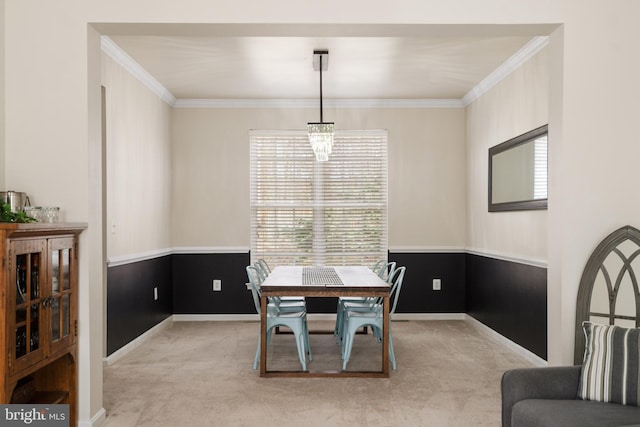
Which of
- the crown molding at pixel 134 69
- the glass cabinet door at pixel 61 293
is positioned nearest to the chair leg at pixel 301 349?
the glass cabinet door at pixel 61 293

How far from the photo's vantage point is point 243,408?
12.4 ft

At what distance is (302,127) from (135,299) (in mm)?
2804

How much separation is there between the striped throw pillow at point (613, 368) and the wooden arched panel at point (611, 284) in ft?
1.36

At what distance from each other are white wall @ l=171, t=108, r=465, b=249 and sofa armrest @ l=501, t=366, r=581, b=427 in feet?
14.0

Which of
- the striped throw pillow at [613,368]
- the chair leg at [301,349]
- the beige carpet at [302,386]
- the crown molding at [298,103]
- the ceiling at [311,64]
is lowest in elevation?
the beige carpet at [302,386]

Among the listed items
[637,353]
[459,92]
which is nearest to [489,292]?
[459,92]

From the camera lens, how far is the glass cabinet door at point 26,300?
2.53 metres

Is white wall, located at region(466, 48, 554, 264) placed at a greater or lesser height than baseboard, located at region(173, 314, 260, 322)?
greater

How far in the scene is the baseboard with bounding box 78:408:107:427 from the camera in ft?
10.7

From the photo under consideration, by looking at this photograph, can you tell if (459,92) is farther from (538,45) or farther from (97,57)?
(97,57)

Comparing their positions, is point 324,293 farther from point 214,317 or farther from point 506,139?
point 214,317

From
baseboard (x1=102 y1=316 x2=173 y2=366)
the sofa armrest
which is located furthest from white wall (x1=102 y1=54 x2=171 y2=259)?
the sofa armrest

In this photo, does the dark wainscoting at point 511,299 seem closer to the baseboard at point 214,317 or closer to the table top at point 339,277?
the table top at point 339,277

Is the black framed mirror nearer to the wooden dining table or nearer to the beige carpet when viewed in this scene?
the beige carpet
